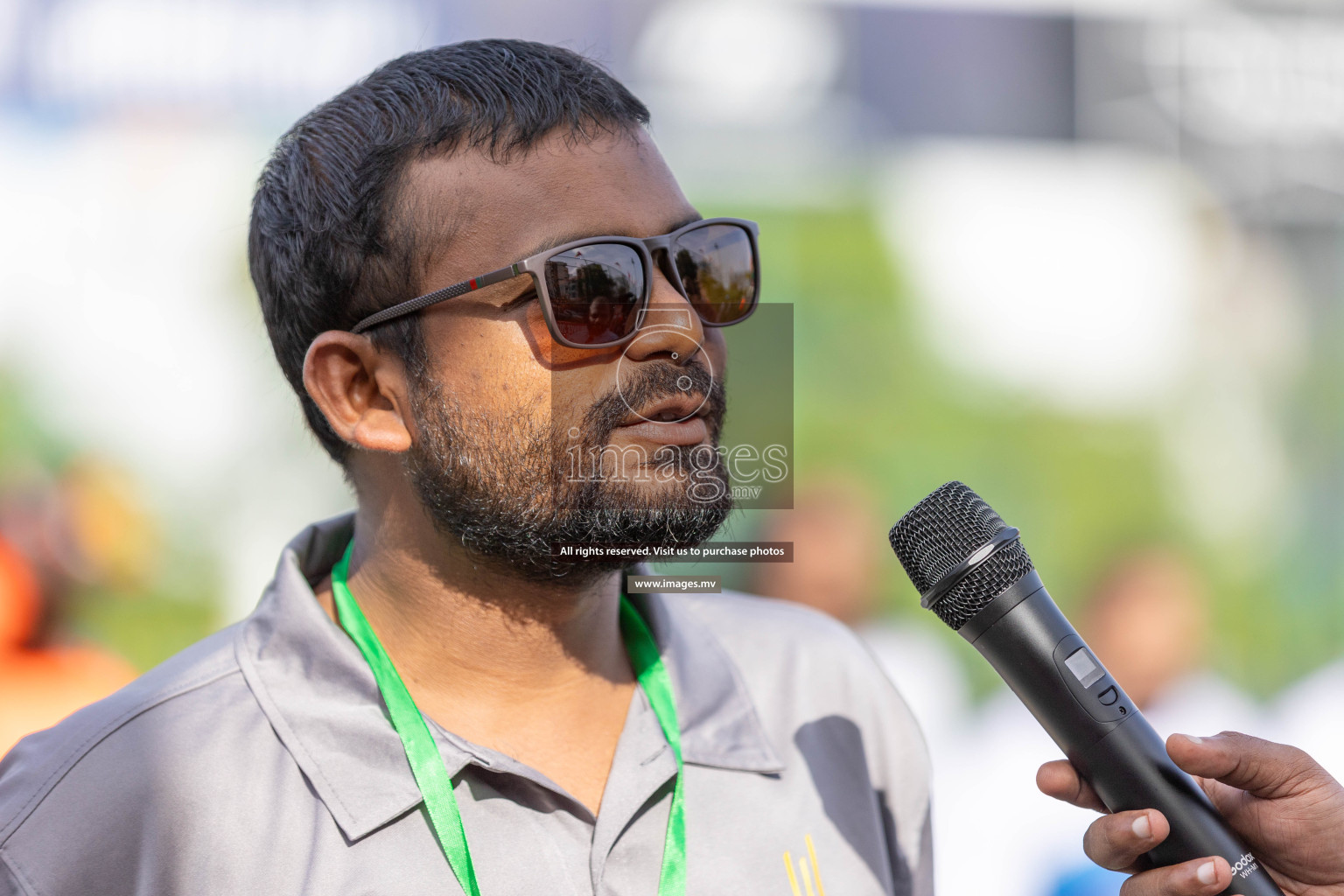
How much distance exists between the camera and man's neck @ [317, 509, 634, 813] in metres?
1.83

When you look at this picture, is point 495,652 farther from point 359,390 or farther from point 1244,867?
point 1244,867

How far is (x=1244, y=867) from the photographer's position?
4.30 ft

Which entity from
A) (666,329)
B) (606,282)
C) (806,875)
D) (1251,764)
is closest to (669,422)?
(666,329)

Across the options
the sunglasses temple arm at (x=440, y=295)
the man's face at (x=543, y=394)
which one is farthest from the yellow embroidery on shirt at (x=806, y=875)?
the sunglasses temple arm at (x=440, y=295)

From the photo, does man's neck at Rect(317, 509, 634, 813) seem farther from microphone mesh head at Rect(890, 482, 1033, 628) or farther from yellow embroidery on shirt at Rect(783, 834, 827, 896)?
microphone mesh head at Rect(890, 482, 1033, 628)

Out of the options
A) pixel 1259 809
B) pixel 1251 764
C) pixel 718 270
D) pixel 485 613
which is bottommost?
pixel 1259 809

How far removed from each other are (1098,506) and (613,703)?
4770 mm

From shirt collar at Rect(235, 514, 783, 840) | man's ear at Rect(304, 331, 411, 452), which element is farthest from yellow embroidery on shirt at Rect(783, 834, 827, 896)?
man's ear at Rect(304, 331, 411, 452)

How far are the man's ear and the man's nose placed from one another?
47cm

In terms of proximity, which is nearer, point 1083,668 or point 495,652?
point 1083,668

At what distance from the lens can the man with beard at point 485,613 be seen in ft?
5.24

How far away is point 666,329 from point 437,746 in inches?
32.9

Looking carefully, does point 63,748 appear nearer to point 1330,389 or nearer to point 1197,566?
point 1197,566

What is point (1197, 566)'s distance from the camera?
5980 millimetres
